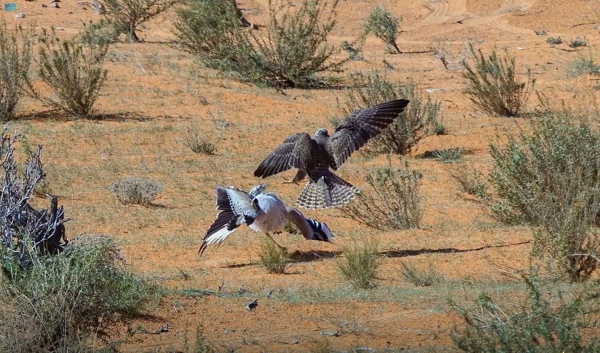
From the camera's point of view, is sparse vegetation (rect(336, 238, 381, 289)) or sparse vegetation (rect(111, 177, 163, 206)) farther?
sparse vegetation (rect(111, 177, 163, 206))

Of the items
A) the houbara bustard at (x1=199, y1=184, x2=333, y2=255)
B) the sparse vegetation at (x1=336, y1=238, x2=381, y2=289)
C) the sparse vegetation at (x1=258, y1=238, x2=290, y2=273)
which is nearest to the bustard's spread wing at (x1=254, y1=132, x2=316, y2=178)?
the houbara bustard at (x1=199, y1=184, x2=333, y2=255)

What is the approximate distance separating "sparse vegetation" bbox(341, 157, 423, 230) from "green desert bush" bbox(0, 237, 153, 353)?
465cm

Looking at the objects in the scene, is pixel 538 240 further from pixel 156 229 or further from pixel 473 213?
pixel 156 229

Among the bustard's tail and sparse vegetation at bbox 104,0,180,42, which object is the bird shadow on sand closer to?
the bustard's tail

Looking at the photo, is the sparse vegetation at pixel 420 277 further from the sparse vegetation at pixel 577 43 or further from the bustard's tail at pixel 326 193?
the sparse vegetation at pixel 577 43

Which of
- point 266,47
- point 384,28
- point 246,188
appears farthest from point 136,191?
point 384,28

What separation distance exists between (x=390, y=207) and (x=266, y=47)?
395 inches

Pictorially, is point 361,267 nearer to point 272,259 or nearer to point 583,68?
point 272,259

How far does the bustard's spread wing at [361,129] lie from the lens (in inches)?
433

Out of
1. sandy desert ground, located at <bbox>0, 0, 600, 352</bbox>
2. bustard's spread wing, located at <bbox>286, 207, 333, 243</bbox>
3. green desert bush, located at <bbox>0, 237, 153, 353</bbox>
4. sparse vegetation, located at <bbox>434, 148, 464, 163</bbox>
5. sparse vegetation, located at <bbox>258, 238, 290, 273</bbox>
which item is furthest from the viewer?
sparse vegetation, located at <bbox>434, 148, 464, 163</bbox>

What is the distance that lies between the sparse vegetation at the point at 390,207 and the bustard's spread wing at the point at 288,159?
94 cm

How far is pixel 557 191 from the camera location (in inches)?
362

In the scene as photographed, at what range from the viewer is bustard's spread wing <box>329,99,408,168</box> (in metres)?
11.0

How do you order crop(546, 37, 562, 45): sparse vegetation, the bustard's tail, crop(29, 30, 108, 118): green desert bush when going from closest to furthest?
1. the bustard's tail
2. crop(29, 30, 108, 118): green desert bush
3. crop(546, 37, 562, 45): sparse vegetation
